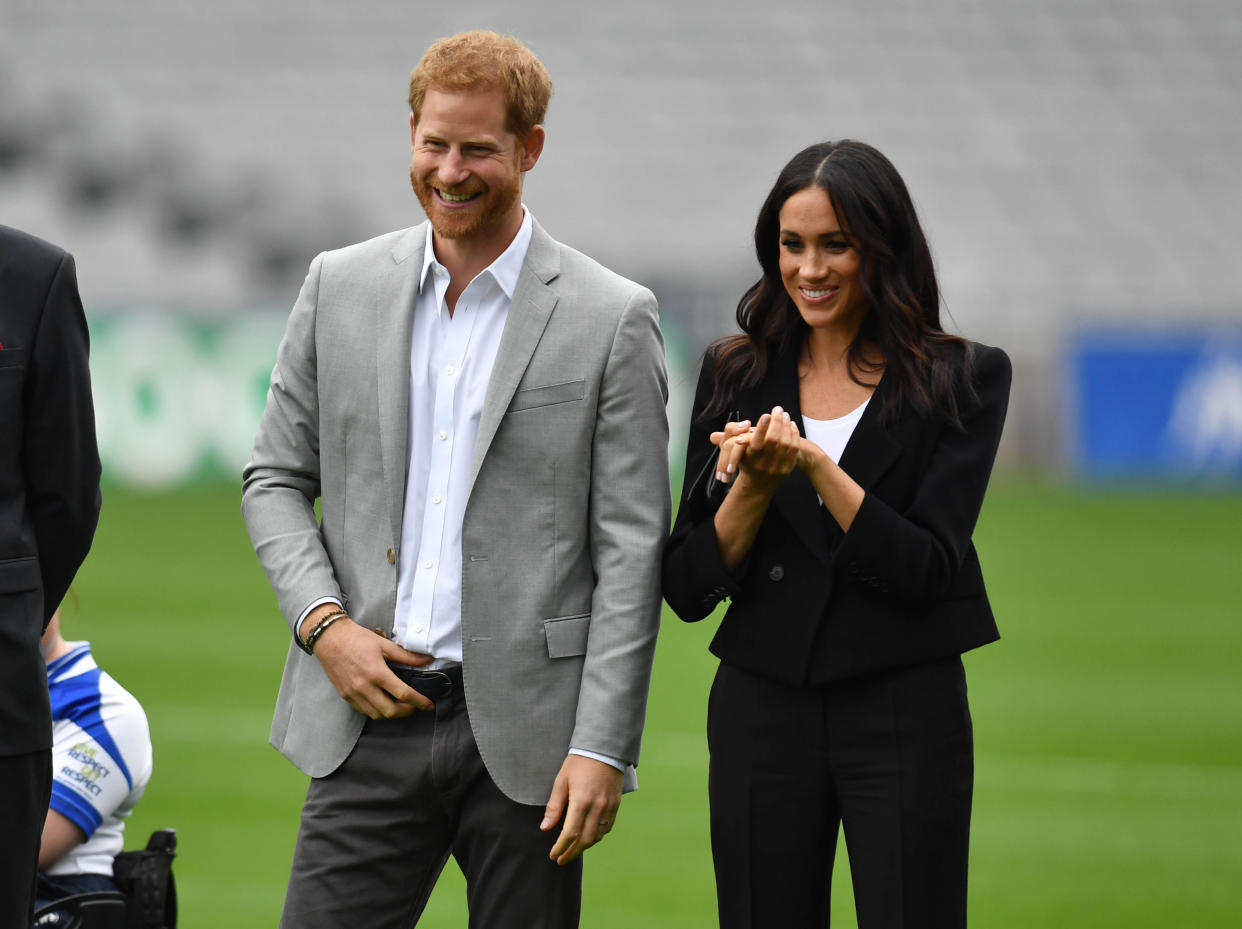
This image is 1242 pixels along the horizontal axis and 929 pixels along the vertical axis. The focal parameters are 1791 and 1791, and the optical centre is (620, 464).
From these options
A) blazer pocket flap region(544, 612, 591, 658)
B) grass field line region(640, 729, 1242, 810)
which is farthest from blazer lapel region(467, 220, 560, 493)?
grass field line region(640, 729, 1242, 810)

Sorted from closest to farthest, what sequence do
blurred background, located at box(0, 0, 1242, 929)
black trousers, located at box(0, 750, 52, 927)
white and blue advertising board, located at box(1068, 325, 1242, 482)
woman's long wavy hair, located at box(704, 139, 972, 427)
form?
black trousers, located at box(0, 750, 52, 927), woman's long wavy hair, located at box(704, 139, 972, 427), blurred background, located at box(0, 0, 1242, 929), white and blue advertising board, located at box(1068, 325, 1242, 482)

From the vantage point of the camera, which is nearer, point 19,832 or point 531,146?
point 19,832

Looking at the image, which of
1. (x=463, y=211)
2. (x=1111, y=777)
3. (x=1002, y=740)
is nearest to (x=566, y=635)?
(x=463, y=211)

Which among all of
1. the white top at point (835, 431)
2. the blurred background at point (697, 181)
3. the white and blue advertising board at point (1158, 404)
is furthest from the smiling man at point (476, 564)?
the white and blue advertising board at point (1158, 404)

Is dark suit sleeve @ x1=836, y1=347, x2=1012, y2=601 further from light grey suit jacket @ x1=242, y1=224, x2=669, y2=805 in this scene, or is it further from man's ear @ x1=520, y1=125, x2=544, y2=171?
man's ear @ x1=520, y1=125, x2=544, y2=171

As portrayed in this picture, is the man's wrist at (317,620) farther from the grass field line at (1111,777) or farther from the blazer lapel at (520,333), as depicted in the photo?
the grass field line at (1111,777)

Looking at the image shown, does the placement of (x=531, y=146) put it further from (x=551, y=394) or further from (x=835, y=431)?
(x=835, y=431)

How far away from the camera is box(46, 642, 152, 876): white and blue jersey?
3266mm

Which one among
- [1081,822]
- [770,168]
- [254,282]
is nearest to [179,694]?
[1081,822]

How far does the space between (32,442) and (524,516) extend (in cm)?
75

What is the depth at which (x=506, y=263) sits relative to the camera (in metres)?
2.90

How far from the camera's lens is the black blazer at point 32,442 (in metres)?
2.55

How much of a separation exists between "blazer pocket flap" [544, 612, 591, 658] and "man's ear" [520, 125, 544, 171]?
0.72 meters

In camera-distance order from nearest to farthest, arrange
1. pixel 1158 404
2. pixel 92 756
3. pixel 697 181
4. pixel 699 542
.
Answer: pixel 699 542, pixel 92 756, pixel 1158 404, pixel 697 181
